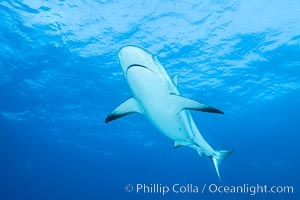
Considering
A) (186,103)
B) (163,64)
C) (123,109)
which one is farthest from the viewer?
(163,64)

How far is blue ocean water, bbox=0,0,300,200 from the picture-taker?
12.6 meters

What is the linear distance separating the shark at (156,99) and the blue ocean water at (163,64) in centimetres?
514

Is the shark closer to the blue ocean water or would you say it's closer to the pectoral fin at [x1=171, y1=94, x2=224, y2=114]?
the pectoral fin at [x1=171, y1=94, x2=224, y2=114]

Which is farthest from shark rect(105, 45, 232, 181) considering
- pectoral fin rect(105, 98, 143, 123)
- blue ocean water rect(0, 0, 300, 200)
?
blue ocean water rect(0, 0, 300, 200)

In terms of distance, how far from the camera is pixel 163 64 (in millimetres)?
16094

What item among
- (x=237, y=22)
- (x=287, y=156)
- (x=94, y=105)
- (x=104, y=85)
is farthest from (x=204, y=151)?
(x=287, y=156)

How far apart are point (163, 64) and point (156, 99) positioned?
11.2 meters

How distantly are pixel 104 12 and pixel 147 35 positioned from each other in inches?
97.0

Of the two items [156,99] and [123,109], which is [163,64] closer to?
[123,109]

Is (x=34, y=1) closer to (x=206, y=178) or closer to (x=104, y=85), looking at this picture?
(x=104, y=85)

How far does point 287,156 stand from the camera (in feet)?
114

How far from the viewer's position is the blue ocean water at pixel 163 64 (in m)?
12.6

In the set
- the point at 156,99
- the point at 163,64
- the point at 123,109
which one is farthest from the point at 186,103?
the point at 163,64

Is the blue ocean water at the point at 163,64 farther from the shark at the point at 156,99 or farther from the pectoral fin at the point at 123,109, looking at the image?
the pectoral fin at the point at 123,109
